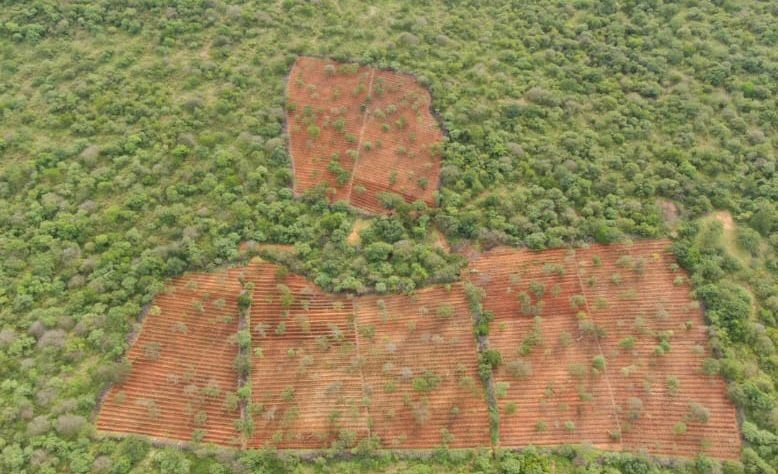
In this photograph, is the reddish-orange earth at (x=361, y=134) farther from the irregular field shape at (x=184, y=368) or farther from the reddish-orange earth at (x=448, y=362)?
the irregular field shape at (x=184, y=368)

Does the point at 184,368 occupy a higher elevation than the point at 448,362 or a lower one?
lower

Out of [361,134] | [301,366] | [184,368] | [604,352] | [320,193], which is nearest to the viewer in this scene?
[184,368]

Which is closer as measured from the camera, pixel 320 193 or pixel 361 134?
pixel 320 193

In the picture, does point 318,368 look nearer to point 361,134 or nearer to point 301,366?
point 301,366

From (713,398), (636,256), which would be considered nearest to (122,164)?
(636,256)

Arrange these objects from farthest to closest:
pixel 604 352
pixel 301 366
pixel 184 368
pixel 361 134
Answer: pixel 361 134 → pixel 604 352 → pixel 301 366 → pixel 184 368

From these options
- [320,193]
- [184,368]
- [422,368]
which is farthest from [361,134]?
[184,368]

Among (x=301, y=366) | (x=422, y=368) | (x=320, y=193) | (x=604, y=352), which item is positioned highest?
(x=320, y=193)

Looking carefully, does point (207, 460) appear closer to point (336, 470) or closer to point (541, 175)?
point (336, 470)
